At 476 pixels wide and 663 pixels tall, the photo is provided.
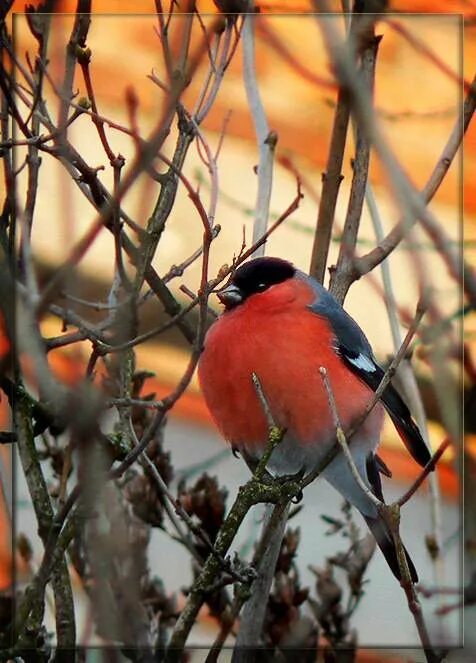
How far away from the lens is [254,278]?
1.33 m

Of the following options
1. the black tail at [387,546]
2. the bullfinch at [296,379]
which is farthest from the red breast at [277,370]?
the black tail at [387,546]

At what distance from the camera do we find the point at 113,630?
3.72ft

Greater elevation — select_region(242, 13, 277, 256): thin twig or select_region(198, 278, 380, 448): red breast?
select_region(242, 13, 277, 256): thin twig

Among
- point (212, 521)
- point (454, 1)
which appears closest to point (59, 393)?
point (212, 521)

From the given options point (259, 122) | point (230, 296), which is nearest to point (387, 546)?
point (230, 296)

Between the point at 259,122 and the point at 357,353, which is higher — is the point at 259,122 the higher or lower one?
the higher one

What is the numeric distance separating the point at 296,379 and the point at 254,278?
0.15 m

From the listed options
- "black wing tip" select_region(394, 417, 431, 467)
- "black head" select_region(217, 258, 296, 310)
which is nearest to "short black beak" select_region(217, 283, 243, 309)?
"black head" select_region(217, 258, 296, 310)

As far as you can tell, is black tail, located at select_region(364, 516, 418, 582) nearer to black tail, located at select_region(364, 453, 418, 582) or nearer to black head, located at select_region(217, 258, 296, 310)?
black tail, located at select_region(364, 453, 418, 582)

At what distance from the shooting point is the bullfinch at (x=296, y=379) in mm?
1256

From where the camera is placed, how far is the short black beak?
1.31 m

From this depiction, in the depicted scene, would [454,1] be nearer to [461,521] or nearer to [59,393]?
[461,521]

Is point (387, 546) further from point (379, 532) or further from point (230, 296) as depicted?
point (230, 296)

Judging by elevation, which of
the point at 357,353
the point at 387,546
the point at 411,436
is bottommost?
the point at 387,546
